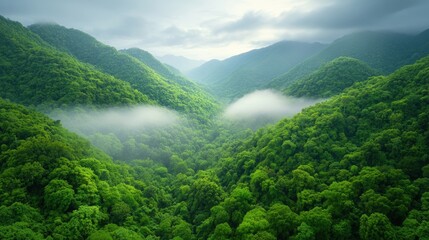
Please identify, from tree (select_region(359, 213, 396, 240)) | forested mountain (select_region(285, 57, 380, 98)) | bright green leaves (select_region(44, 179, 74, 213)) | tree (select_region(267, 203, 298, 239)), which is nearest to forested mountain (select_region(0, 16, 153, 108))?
bright green leaves (select_region(44, 179, 74, 213))

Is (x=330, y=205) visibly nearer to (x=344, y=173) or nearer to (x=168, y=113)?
(x=344, y=173)

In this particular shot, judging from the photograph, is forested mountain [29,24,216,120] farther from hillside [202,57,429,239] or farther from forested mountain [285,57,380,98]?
hillside [202,57,429,239]

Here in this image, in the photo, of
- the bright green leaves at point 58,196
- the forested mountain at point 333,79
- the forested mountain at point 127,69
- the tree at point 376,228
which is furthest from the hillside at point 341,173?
the forested mountain at point 127,69

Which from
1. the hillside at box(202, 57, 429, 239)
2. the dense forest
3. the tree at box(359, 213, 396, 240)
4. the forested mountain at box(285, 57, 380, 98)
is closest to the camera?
the tree at box(359, 213, 396, 240)

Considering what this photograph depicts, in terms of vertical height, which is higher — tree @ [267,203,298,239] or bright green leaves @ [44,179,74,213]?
bright green leaves @ [44,179,74,213]

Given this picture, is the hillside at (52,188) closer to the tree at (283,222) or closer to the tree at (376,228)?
the tree at (283,222)

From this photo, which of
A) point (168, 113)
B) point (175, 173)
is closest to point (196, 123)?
point (168, 113)
